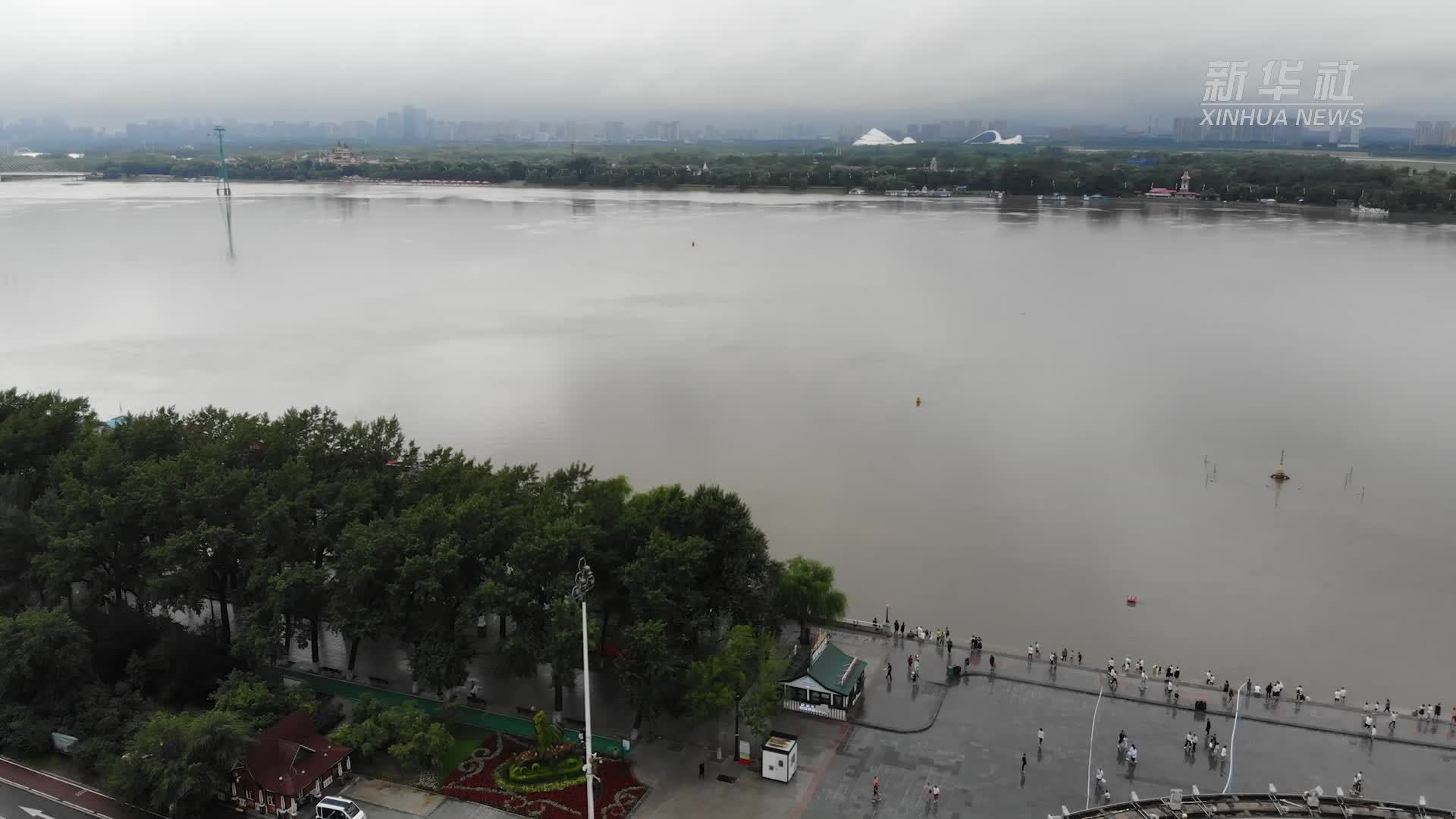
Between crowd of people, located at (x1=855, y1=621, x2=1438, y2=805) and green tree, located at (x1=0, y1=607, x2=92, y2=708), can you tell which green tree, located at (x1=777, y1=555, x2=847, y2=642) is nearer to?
crowd of people, located at (x1=855, y1=621, x2=1438, y2=805)

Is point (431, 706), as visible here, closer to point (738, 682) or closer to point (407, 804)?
point (407, 804)

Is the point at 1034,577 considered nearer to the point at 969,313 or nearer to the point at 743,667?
the point at 743,667

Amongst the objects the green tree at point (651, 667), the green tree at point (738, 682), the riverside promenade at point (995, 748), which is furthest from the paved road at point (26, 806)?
the green tree at point (738, 682)

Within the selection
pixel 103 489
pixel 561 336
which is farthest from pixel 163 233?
pixel 103 489

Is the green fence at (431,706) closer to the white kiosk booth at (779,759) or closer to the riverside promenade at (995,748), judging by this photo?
the riverside promenade at (995,748)

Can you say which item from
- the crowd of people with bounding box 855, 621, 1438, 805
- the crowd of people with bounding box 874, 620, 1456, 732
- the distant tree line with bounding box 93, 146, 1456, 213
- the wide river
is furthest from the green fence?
the distant tree line with bounding box 93, 146, 1456, 213
